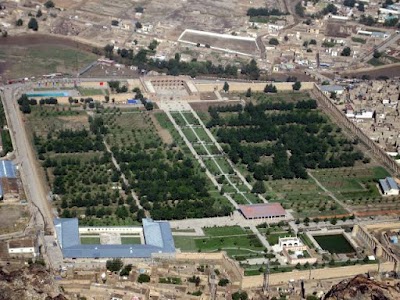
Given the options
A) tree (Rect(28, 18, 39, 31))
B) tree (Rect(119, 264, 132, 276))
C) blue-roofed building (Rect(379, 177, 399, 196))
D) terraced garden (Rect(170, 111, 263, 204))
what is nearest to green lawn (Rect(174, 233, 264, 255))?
tree (Rect(119, 264, 132, 276))

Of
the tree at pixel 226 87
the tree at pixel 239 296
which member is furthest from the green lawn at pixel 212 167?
the tree at pixel 239 296

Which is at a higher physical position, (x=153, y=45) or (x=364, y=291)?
(x=153, y=45)

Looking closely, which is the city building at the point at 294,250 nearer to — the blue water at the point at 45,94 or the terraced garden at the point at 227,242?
the terraced garden at the point at 227,242

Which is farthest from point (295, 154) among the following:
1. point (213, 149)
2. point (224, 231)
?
point (224, 231)

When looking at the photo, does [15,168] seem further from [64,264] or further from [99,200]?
[64,264]

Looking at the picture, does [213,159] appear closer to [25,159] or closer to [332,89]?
[25,159]
